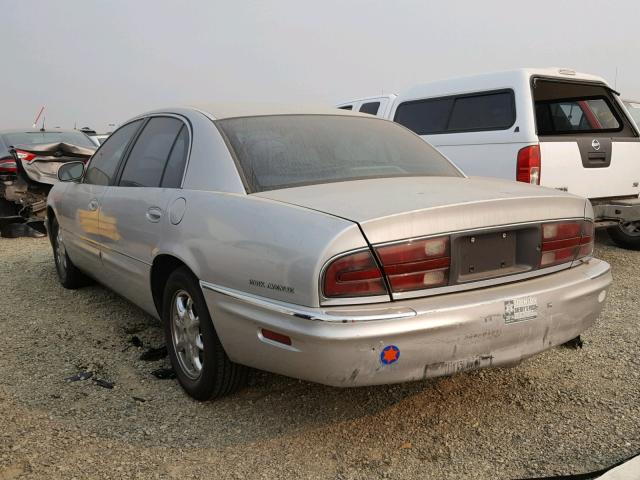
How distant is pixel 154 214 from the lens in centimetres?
333

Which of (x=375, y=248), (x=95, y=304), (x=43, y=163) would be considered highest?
(x=375, y=248)

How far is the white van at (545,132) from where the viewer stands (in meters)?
5.68

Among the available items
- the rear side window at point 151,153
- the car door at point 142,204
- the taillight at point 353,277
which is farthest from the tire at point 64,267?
the taillight at point 353,277

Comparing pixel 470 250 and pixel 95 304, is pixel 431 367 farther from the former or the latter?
pixel 95 304

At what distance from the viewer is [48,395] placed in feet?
10.7

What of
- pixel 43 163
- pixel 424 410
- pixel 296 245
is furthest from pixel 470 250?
pixel 43 163

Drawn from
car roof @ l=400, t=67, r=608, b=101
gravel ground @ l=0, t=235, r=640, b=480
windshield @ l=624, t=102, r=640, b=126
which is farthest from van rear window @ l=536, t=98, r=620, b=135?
gravel ground @ l=0, t=235, r=640, b=480

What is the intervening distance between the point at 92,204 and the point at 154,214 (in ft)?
4.05

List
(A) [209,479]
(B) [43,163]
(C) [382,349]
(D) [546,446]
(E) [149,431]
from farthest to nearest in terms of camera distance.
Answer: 1. (B) [43,163]
2. (E) [149,431]
3. (D) [546,446]
4. (A) [209,479]
5. (C) [382,349]

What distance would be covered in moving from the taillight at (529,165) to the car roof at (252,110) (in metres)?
2.29

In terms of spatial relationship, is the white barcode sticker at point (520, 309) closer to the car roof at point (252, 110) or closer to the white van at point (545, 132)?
the car roof at point (252, 110)

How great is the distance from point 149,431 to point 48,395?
0.77 metres

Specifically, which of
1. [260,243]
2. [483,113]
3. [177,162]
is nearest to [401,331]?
[260,243]

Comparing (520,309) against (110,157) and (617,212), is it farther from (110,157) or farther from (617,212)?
(617,212)
